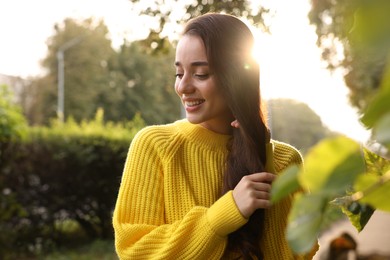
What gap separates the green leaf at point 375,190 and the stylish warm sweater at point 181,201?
1226mm

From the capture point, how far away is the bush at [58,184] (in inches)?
339

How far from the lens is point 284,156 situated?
2.10m

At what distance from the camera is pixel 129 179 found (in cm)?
194

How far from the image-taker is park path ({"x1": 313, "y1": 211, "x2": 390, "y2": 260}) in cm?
953

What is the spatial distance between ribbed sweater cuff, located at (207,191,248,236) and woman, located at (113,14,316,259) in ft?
0.21

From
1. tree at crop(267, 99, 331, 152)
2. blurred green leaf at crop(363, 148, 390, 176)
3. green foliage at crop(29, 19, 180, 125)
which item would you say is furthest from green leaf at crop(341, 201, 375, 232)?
green foliage at crop(29, 19, 180, 125)

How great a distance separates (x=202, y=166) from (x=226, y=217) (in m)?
0.46

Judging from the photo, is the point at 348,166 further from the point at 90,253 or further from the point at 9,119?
the point at 90,253

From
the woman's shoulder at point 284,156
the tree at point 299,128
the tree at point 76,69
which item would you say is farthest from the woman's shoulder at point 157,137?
the tree at point 76,69

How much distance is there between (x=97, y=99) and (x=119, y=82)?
3218 millimetres

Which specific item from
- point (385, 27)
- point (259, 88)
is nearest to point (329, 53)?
point (259, 88)

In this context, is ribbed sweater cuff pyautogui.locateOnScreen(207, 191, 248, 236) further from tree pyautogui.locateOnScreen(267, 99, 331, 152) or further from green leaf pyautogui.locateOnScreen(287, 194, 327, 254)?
tree pyautogui.locateOnScreen(267, 99, 331, 152)

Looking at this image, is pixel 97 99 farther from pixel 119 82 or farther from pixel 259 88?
pixel 259 88

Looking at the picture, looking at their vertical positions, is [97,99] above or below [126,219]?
below
